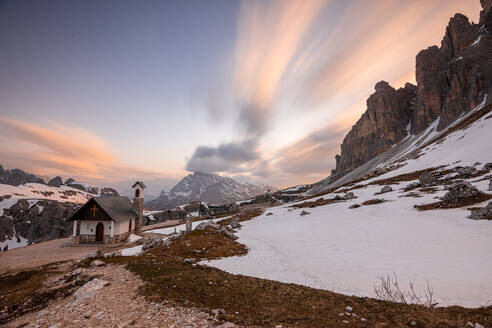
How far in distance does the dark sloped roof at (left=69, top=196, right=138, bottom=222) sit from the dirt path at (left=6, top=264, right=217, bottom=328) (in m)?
31.5

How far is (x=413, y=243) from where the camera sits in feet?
48.3

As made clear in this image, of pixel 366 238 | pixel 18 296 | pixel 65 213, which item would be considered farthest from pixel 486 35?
pixel 65 213

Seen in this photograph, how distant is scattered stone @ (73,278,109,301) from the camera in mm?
8828

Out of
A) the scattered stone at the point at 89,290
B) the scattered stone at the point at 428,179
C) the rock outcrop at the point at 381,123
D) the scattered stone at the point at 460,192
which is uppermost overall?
the rock outcrop at the point at 381,123

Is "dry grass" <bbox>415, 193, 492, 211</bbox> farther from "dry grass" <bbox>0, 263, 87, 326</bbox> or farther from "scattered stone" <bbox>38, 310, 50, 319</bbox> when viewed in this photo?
"dry grass" <bbox>0, 263, 87, 326</bbox>

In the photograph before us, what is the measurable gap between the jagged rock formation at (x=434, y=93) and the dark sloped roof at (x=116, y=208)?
468 feet

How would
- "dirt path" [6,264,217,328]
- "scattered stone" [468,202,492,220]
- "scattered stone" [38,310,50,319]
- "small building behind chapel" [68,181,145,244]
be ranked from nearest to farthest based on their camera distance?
1. "dirt path" [6,264,217,328]
2. "scattered stone" [38,310,50,319]
3. "scattered stone" [468,202,492,220]
4. "small building behind chapel" [68,181,145,244]

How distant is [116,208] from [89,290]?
3670 centimetres

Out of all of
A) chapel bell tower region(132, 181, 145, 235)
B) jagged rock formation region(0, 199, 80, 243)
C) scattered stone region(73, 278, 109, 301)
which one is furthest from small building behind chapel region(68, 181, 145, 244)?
jagged rock formation region(0, 199, 80, 243)

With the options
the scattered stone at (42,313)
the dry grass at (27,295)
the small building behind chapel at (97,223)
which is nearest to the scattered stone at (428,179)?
the dry grass at (27,295)

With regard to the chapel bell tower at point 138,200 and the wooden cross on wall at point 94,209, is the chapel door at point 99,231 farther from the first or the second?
the chapel bell tower at point 138,200

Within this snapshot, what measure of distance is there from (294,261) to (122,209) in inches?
1593

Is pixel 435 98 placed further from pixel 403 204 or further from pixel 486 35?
pixel 403 204

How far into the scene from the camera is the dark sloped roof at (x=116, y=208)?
118 ft
